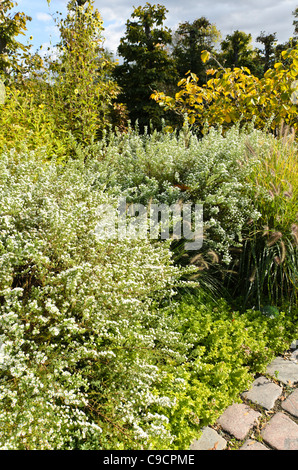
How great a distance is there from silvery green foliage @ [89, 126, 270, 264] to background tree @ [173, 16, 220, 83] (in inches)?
461

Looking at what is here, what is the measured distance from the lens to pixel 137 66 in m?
11.5

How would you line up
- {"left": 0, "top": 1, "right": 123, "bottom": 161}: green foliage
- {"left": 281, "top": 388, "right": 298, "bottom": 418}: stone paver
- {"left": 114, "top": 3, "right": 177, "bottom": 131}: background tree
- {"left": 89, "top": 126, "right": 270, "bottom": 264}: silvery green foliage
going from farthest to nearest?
{"left": 114, "top": 3, "right": 177, "bottom": 131}: background tree → {"left": 0, "top": 1, "right": 123, "bottom": 161}: green foliage → {"left": 89, "top": 126, "right": 270, "bottom": 264}: silvery green foliage → {"left": 281, "top": 388, "right": 298, "bottom": 418}: stone paver

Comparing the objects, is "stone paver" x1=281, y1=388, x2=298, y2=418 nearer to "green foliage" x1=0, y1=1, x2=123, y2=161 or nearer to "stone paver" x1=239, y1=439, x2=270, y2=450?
"stone paver" x1=239, y1=439, x2=270, y2=450

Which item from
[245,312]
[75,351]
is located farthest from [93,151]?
[75,351]

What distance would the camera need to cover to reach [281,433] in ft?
7.47

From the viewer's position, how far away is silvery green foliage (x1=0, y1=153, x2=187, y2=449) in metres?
1.87

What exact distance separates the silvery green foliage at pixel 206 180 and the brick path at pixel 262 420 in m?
1.15

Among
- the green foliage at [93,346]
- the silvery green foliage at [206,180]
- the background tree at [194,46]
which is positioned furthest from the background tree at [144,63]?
the green foliage at [93,346]

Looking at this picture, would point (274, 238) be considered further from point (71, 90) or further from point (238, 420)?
point (71, 90)

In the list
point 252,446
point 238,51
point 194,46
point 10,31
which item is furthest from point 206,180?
point 238,51

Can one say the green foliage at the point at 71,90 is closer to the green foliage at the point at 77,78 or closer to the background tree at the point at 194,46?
the green foliage at the point at 77,78

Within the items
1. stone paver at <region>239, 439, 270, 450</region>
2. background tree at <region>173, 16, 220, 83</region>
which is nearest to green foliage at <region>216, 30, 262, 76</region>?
background tree at <region>173, 16, 220, 83</region>

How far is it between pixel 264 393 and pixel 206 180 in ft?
6.86
